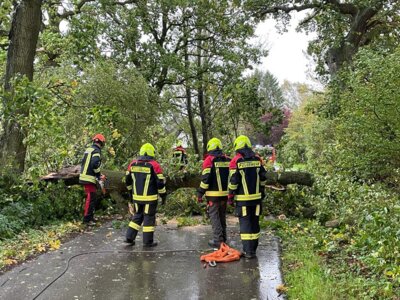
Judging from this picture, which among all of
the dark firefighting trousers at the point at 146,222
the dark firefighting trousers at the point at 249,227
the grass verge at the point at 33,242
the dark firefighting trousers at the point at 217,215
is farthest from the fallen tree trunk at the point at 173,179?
the dark firefighting trousers at the point at 249,227

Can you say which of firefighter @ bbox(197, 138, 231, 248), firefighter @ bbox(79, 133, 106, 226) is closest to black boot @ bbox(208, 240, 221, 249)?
firefighter @ bbox(197, 138, 231, 248)

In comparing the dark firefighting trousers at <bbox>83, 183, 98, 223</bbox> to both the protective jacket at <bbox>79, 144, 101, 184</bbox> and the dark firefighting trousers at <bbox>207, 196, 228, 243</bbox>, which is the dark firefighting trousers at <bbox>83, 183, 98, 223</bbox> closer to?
the protective jacket at <bbox>79, 144, 101, 184</bbox>

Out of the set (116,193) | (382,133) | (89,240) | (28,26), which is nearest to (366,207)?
(382,133)

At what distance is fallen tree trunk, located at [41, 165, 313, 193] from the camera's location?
368 inches

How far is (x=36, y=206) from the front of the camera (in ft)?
27.3

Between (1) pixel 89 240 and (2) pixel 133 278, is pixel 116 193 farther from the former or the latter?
(2) pixel 133 278

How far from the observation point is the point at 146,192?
704 cm

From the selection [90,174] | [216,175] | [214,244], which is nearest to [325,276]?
[214,244]

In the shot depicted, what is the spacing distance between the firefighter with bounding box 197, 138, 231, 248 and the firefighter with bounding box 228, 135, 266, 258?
63 centimetres

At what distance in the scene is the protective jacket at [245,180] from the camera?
20.6 ft

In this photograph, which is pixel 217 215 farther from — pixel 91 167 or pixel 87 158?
pixel 87 158

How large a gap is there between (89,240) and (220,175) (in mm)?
2672

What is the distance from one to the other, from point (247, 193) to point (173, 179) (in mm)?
3470

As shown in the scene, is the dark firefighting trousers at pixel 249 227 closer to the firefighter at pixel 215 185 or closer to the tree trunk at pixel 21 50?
the firefighter at pixel 215 185
